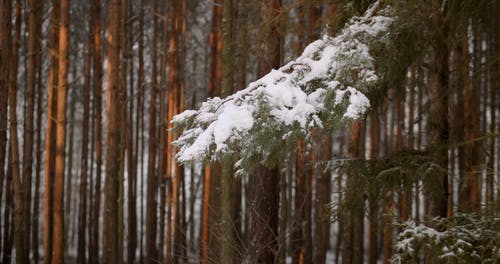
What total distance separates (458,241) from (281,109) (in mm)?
1902

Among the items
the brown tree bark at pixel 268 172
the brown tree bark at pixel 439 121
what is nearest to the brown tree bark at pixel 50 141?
the brown tree bark at pixel 268 172

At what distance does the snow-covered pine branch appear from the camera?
401 centimetres

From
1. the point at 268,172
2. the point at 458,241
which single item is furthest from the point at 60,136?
the point at 458,241

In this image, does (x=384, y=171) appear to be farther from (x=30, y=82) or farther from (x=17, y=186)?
(x=30, y=82)

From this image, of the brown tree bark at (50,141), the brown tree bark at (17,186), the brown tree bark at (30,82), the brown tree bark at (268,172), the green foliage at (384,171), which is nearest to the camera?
the green foliage at (384,171)

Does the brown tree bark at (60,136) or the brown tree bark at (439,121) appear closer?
the brown tree bark at (439,121)

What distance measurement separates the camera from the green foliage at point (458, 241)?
14.5 ft

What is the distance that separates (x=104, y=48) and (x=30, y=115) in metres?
6.13

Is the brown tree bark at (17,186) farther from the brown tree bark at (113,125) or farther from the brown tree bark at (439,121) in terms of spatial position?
the brown tree bark at (439,121)

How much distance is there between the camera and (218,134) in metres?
3.96

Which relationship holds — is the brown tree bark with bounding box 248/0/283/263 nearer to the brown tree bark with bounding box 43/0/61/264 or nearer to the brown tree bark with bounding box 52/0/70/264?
the brown tree bark with bounding box 52/0/70/264

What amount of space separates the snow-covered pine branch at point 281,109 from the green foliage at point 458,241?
1.42 meters

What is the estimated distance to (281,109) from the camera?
4.14m

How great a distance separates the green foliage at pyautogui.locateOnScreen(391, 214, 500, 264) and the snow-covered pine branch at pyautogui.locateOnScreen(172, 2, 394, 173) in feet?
4.65
